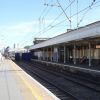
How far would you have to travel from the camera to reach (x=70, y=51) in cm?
6016

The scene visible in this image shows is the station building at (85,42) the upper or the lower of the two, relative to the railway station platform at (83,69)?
upper

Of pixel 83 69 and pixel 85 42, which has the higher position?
pixel 85 42

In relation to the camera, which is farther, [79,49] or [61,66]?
[79,49]

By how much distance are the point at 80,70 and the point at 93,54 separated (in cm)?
1221

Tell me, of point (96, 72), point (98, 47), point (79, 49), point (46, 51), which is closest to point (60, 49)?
point (79, 49)

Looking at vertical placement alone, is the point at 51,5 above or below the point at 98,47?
above

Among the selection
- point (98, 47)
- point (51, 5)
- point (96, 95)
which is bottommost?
point (96, 95)

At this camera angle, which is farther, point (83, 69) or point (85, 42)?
point (85, 42)

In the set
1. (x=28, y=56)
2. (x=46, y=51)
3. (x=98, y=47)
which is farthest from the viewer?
(x=28, y=56)

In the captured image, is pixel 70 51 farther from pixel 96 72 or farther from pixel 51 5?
pixel 96 72

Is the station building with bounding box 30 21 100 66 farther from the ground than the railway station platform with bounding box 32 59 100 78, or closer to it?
farther from the ground

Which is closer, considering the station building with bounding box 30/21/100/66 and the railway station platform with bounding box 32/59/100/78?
the railway station platform with bounding box 32/59/100/78

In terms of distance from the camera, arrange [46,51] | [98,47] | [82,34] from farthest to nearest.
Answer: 1. [46,51]
2. [98,47]
3. [82,34]

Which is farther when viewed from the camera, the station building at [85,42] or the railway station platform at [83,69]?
the station building at [85,42]
